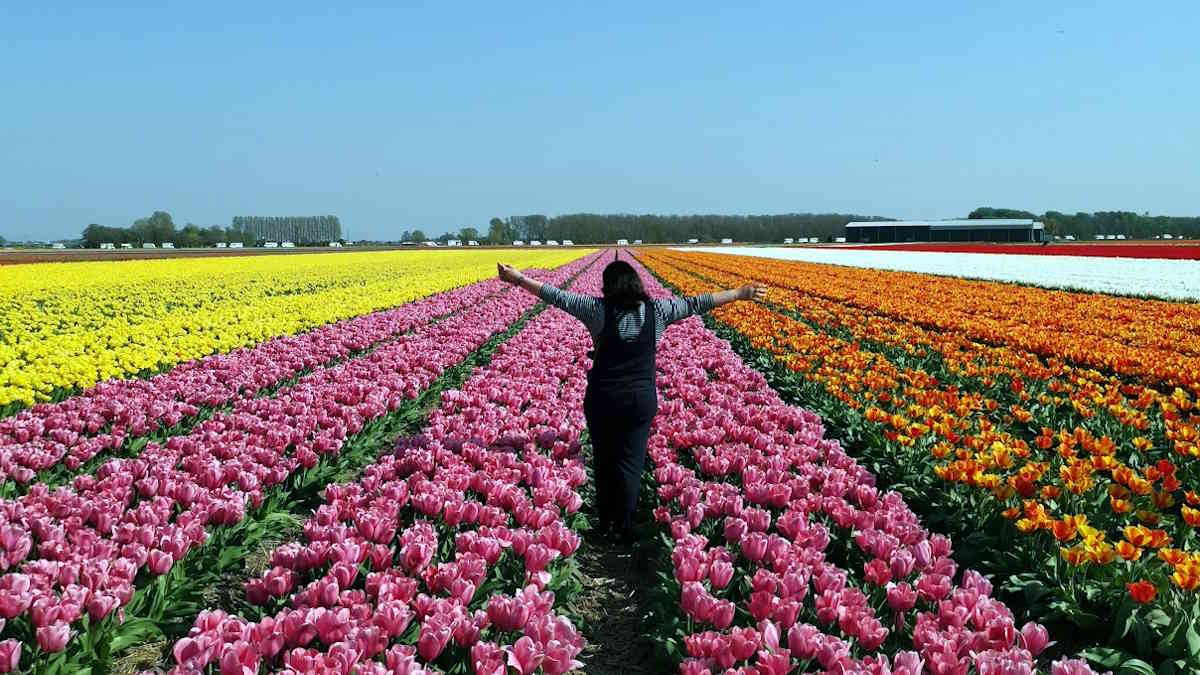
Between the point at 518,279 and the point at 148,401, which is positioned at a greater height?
the point at 518,279

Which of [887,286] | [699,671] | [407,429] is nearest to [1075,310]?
[887,286]

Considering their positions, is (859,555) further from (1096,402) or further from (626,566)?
(1096,402)

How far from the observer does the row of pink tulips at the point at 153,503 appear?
10.3 ft

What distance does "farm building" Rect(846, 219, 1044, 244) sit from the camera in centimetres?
11331

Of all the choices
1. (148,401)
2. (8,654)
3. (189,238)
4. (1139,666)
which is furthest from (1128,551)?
(189,238)

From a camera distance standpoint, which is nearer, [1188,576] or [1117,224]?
[1188,576]

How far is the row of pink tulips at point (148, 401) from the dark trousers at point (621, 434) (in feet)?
11.7

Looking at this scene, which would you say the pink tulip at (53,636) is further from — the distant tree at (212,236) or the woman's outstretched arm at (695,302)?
the distant tree at (212,236)

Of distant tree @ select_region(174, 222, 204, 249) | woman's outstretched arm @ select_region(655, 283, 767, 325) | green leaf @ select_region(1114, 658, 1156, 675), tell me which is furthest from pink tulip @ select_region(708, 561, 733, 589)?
distant tree @ select_region(174, 222, 204, 249)

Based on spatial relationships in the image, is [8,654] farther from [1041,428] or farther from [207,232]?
[207,232]

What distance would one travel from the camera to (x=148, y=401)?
714cm

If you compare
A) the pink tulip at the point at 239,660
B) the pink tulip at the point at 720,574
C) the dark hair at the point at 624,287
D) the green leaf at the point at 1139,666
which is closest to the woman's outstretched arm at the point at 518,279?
the dark hair at the point at 624,287

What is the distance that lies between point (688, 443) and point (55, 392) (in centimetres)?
686

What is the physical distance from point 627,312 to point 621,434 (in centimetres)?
77
